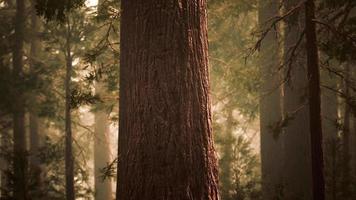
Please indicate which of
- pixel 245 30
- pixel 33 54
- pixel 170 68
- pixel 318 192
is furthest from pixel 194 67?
pixel 33 54

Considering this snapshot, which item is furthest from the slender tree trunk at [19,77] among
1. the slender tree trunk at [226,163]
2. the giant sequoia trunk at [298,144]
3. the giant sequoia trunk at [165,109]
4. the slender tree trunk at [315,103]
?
the giant sequoia trunk at [165,109]

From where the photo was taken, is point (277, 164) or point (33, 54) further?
point (33, 54)

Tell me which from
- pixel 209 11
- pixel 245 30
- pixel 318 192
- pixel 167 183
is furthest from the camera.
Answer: pixel 245 30

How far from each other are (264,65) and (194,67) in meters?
10.8

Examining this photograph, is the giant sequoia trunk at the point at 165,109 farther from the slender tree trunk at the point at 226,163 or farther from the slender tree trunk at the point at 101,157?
the slender tree trunk at the point at 101,157

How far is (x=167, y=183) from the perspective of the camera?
3.61 metres

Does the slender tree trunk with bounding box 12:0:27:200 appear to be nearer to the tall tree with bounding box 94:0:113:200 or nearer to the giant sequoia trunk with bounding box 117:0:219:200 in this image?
the tall tree with bounding box 94:0:113:200

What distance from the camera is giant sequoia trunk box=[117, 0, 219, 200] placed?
3639mm

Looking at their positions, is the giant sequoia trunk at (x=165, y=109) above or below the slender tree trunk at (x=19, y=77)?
below

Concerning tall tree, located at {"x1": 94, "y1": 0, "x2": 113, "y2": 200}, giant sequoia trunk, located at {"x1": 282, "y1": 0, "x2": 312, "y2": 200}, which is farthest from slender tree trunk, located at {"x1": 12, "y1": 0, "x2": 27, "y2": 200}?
giant sequoia trunk, located at {"x1": 282, "y1": 0, "x2": 312, "y2": 200}

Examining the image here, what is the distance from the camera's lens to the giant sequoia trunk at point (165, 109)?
11.9ft

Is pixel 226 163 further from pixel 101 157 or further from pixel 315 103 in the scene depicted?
pixel 101 157

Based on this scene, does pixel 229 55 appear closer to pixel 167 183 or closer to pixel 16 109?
pixel 16 109

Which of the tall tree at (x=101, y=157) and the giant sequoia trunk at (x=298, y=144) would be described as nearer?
the giant sequoia trunk at (x=298, y=144)
